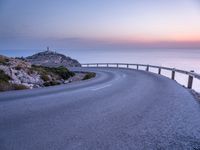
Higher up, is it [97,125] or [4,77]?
[4,77]

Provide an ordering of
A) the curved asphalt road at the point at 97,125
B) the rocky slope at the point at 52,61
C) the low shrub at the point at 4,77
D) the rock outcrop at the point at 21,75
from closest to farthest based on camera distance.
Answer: the curved asphalt road at the point at 97,125
the low shrub at the point at 4,77
the rock outcrop at the point at 21,75
the rocky slope at the point at 52,61

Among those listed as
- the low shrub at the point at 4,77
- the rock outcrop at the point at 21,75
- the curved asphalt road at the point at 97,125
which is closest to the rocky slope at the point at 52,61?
the rock outcrop at the point at 21,75

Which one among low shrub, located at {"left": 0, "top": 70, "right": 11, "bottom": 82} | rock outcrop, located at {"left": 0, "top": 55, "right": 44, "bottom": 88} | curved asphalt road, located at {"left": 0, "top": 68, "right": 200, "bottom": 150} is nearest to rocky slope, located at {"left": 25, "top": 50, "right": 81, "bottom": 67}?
rock outcrop, located at {"left": 0, "top": 55, "right": 44, "bottom": 88}

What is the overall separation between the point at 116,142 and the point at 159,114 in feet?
10.7

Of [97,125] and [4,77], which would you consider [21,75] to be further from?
[97,125]

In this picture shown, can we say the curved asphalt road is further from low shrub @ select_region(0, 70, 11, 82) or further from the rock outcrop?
the rock outcrop

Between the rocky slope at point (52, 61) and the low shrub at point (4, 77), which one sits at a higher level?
the low shrub at point (4, 77)

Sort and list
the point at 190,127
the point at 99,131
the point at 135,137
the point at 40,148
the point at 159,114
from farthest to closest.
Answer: the point at 159,114 → the point at 190,127 → the point at 99,131 → the point at 135,137 → the point at 40,148

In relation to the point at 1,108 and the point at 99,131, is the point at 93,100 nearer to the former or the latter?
the point at 1,108

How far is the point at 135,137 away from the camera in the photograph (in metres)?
5.82

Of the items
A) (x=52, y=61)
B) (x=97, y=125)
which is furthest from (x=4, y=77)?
(x=52, y=61)

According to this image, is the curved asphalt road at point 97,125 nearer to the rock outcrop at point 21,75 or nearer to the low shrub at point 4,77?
the low shrub at point 4,77

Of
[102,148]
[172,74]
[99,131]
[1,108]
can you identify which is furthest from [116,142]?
[172,74]

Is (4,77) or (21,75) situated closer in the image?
(4,77)
